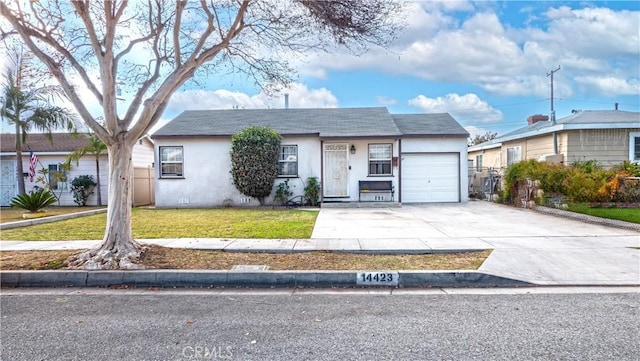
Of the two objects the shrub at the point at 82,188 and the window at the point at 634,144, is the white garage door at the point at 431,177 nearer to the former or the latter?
the window at the point at 634,144

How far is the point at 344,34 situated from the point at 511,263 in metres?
5.08

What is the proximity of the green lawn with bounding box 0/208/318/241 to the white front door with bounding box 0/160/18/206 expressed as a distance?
10.1 m

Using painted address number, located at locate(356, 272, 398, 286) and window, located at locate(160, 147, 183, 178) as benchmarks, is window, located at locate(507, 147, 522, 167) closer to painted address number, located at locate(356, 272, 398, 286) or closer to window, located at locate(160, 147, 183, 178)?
window, located at locate(160, 147, 183, 178)

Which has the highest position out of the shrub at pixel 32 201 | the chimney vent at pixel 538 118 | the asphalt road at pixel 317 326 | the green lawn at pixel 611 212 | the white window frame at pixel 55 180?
the chimney vent at pixel 538 118

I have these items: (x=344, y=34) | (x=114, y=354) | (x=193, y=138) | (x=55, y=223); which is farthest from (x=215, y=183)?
(x=114, y=354)

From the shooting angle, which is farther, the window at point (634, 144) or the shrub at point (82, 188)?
the shrub at point (82, 188)

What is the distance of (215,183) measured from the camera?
1719 centimetres

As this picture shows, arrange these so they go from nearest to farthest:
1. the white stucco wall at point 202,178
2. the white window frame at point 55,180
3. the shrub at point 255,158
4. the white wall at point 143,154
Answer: the shrub at point 255,158 → the white stucco wall at point 202,178 → the white window frame at point 55,180 → the white wall at point 143,154

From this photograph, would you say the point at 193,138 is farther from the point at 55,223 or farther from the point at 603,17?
the point at 603,17

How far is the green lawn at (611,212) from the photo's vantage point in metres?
10.2

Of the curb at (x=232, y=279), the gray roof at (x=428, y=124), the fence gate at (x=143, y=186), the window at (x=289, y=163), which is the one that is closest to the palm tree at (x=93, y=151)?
the fence gate at (x=143, y=186)

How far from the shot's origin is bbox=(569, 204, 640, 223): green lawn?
10188 mm

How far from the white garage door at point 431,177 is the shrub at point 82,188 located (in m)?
14.4

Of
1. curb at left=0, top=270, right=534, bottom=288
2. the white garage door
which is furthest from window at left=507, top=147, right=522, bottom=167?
curb at left=0, top=270, right=534, bottom=288
